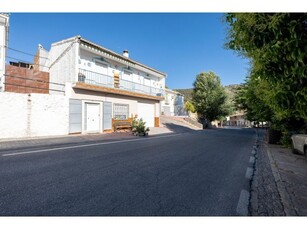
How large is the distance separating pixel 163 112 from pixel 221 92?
10316 millimetres

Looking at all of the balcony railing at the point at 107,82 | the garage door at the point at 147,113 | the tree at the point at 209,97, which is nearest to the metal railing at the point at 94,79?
the balcony railing at the point at 107,82

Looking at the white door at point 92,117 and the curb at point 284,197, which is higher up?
the white door at point 92,117

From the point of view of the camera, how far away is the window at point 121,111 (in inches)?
719

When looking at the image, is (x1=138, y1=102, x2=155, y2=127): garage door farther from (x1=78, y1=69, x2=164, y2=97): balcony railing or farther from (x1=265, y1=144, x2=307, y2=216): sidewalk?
(x1=265, y1=144, x2=307, y2=216): sidewalk

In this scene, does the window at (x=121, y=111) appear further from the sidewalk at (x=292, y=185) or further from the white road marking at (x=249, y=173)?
→ the sidewalk at (x=292, y=185)

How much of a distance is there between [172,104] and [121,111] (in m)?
18.1

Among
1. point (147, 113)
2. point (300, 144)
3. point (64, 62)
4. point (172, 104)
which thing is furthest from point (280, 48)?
point (172, 104)

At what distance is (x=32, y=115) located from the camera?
11.9m

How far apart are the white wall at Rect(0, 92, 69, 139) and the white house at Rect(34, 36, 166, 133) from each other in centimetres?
63

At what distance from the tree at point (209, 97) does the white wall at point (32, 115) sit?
24149 millimetres

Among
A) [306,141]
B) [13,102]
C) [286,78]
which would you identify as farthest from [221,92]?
[286,78]

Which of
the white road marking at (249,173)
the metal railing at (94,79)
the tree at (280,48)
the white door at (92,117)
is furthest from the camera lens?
the metal railing at (94,79)

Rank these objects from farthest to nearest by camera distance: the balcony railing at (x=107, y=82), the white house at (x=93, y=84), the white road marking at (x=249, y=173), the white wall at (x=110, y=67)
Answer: the white wall at (x=110, y=67) < the balcony railing at (x=107, y=82) < the white house at (x=93, y=84) < the white road marking at (x=249, y=173)

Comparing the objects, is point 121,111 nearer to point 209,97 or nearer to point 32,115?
point 32,115
